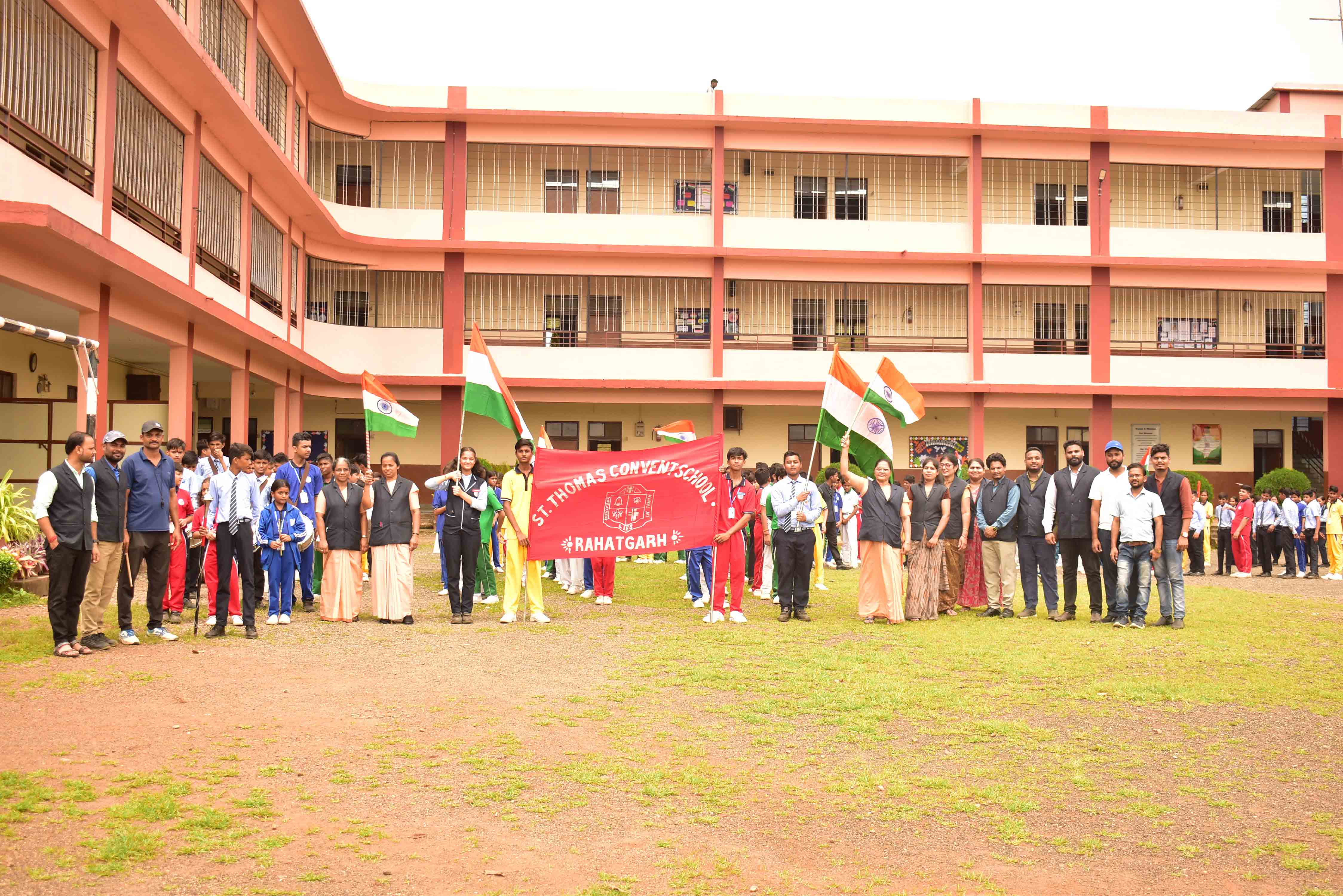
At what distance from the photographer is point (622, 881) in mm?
4352

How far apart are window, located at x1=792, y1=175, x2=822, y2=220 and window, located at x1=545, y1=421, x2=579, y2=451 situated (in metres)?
8.56

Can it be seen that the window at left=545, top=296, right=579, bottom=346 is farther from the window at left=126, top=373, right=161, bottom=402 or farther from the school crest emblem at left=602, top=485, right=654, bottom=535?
the school crest emblem at left=602, top=485, right=654, bottom=535

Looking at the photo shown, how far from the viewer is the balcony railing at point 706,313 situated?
28.8m

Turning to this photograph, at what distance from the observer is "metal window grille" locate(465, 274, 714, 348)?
28719mm

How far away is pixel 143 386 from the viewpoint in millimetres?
24281

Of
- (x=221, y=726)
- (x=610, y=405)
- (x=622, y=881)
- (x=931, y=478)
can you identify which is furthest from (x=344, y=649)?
(x=610, y=405)

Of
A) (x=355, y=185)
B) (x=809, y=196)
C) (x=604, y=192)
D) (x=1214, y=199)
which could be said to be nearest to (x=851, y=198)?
(x=809, y=196)

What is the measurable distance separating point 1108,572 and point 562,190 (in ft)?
66.9

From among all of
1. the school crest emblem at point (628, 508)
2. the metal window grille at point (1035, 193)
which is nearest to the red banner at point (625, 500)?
the school crest emblem at point (628, 508)

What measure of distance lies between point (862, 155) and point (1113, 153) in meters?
6.71

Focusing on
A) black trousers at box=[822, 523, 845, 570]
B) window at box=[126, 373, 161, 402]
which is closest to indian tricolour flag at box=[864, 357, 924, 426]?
black trousers at box=[822, 523, 845, 570]

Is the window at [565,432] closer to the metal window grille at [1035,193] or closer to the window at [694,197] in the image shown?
the window at [694,197]

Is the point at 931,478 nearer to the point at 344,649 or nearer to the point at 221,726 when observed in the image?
the point at 344,649

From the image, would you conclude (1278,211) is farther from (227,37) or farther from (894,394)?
(227,37)
